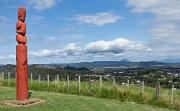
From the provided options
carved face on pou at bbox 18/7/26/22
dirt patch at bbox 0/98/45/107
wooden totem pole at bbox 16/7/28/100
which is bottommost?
dirt patch at bbox 0/98/45/107

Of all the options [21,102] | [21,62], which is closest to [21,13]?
[21,62]

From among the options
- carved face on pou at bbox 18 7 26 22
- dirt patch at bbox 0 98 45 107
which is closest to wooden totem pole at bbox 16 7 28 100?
carved face on pou at bbox 18 7 26 22

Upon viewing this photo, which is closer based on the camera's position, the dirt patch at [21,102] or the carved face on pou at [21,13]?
the dirt patch at [21,102]

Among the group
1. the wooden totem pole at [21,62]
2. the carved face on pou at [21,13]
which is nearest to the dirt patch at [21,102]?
the wooden totem pole at [21,62]

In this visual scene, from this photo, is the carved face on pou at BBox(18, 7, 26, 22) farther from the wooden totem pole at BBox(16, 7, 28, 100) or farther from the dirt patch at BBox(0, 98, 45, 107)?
the dirt patch at BBox(0, 98, 45, 107)

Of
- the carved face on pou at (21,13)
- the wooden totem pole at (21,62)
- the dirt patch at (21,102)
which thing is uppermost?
the carved face on pou at (21,13)

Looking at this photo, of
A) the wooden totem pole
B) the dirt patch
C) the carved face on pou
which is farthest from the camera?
the carved face on pou

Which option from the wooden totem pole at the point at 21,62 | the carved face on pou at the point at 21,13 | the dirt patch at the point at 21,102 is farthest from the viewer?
the carved face on pou at the point at 21,13

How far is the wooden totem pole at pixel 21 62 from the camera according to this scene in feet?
62.5

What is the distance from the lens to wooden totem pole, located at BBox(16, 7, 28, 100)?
19.1 metres

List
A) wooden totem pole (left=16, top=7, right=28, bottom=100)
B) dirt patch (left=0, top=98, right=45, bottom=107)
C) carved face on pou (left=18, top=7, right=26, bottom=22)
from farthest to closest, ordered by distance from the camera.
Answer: carved face on pou (left=18, top=7, right=26, bottom=22), wooden totem pole (left=16, top=7, right=28, bottom=100), dirt patch (left=0, top=98, right=45, bottom=107)

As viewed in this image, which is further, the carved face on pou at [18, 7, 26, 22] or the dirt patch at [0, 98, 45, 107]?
the carved face on pou at [18, 7, 26, 22]

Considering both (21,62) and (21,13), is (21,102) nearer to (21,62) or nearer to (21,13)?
(21,62)

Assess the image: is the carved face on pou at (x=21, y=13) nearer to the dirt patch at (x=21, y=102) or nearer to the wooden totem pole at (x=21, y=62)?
the wooden totem pole at (x=21, y=62)
